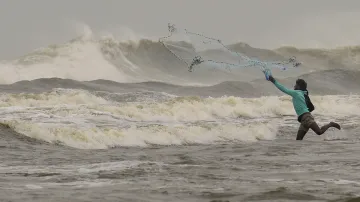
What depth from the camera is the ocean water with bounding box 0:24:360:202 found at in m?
7.78

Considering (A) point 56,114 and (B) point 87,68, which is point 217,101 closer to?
(A) point 56,114

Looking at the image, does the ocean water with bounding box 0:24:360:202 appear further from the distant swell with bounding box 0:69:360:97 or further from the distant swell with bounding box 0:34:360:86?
the distant swell with bounding box 0:34:360:86

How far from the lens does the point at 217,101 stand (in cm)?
2483

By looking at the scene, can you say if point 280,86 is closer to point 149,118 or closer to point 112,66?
point 149,118

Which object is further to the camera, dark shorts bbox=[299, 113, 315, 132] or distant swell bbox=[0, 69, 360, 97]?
distant swell bbox=[0, 69, 360, 97]

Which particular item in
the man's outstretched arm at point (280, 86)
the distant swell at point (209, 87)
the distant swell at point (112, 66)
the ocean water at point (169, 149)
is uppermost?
the distant swell at point (112, 66)

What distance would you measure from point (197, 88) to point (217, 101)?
41.0 feet

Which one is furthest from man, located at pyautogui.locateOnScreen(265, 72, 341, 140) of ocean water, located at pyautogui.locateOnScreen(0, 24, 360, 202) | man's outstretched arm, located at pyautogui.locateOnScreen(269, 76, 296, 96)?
ocean water, located at pyautogui.locateOnScreen(0, 24, 360, 202)

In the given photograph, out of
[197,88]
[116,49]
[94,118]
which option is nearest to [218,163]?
[94,118]

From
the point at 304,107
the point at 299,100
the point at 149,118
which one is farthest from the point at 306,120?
the point at 149,118

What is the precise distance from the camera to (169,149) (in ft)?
44.5

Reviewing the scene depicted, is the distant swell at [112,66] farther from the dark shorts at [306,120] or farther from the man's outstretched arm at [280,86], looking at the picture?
the man's outstretched arm at [280,86]

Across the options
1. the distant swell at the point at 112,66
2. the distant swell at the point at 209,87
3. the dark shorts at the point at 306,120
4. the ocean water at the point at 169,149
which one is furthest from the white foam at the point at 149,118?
the distant swell at the point at 112,66

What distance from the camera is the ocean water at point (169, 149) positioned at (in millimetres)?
7777
